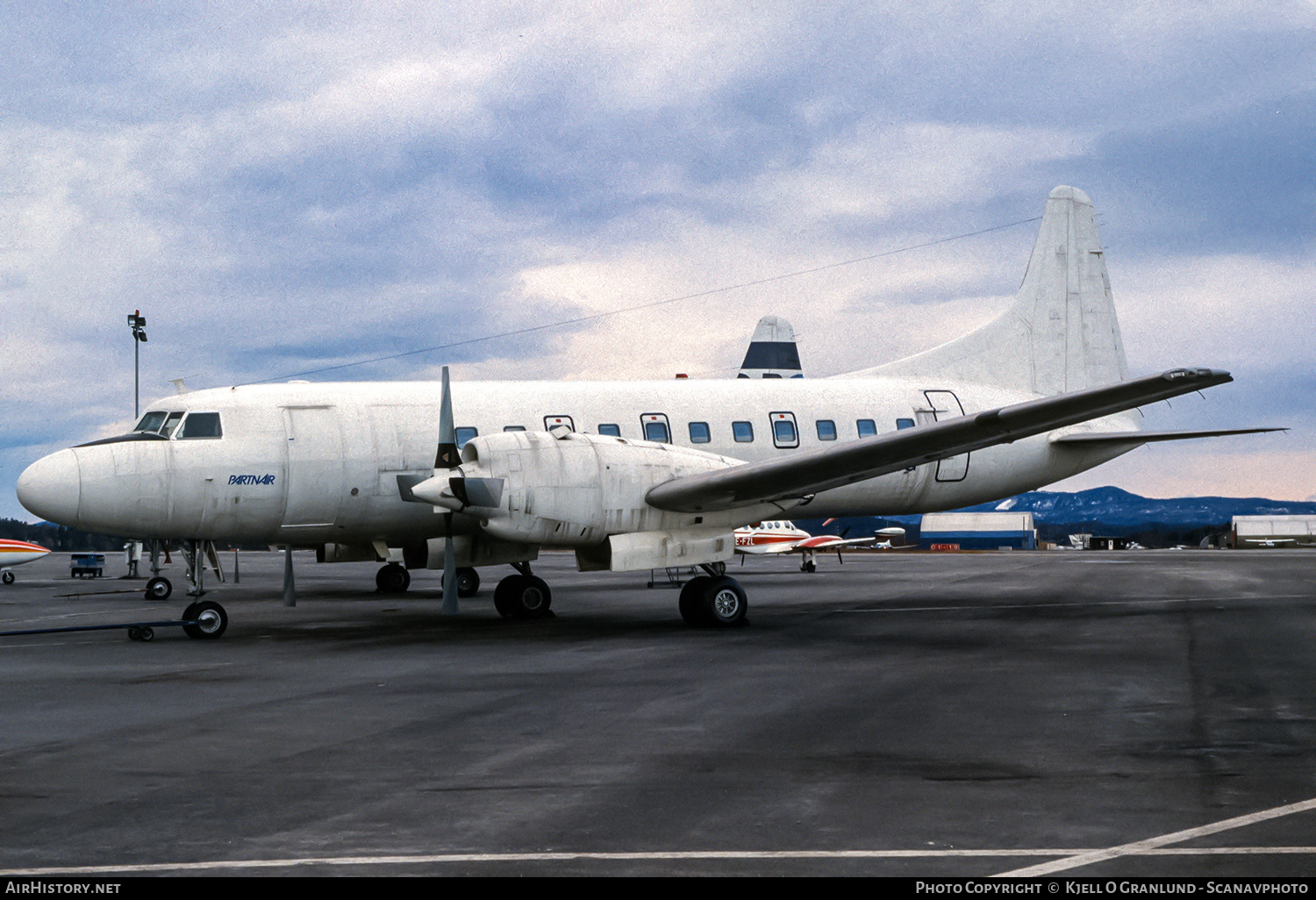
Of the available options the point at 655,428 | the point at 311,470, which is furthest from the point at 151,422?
the point at 655,428

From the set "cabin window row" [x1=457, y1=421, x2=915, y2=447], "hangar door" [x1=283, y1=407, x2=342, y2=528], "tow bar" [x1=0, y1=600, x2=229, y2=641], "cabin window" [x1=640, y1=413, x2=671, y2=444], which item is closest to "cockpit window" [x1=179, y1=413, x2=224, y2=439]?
"hangar door" [x1=283, y1=407, x2=342, y2=528]

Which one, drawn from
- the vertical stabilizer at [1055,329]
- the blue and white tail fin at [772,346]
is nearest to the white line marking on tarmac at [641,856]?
the vertical stabilizer at [1055,329]

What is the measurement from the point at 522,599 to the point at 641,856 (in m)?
15.0

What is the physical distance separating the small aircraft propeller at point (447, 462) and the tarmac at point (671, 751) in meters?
0.73

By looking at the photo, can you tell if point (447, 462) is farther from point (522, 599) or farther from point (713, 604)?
point (713, 604)

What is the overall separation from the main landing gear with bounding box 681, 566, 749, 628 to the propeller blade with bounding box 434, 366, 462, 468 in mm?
4067

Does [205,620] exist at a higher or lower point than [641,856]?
higher

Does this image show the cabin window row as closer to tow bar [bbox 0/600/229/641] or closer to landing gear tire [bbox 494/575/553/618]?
landing gear tire [bbox 494/575/553/618]

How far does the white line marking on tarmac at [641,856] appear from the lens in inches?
211

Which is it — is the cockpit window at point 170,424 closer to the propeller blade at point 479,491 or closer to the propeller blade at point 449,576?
the propeller blade at point 449,576

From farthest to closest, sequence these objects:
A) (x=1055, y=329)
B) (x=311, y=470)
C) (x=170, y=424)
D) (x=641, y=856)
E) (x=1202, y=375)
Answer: (x=1055, y=329) < (x=311, y=470) < (x=170, y=424) < (x=1202, y=375) < (x=641, y=856)

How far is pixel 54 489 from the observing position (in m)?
16.4

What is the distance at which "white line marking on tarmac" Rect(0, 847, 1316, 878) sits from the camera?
535cm
